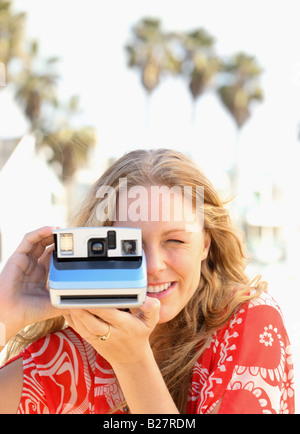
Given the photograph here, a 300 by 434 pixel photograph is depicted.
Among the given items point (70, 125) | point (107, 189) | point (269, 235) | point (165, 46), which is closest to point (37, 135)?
point (70, 125)

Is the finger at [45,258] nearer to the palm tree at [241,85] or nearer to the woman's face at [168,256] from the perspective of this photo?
the woman's face at [168,256]

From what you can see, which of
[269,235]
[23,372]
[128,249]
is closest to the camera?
[128,249]

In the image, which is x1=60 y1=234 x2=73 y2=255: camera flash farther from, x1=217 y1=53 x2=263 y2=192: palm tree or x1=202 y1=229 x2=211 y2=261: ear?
x1=217 y1=53 x2=263 y2=192: palm tree

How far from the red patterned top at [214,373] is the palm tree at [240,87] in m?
28.2

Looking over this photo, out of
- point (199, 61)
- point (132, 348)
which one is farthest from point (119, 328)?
point (199, 61)

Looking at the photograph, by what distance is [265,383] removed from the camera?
1.55 m

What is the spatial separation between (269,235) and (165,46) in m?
11.1

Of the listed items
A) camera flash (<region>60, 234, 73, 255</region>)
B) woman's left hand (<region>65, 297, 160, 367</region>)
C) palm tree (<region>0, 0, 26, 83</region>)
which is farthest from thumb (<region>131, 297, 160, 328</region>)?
palm tree (<region>0, 0, 26, 83</region>)

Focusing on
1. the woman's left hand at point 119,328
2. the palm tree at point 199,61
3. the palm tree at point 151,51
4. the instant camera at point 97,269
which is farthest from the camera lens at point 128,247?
the palm tree at point 199,61

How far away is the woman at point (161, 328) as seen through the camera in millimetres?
1498

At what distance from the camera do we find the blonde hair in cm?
→ 178

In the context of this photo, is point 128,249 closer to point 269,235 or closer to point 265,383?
point 265,383

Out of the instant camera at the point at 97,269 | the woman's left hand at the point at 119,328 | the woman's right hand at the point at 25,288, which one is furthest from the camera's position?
the woman's right hand at the point at 25,288

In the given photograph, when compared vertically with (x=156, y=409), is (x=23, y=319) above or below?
above
